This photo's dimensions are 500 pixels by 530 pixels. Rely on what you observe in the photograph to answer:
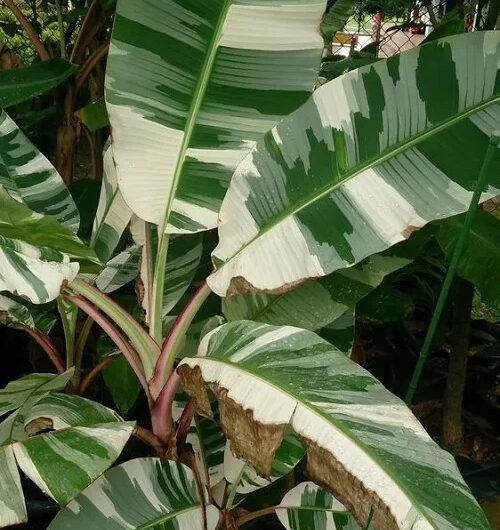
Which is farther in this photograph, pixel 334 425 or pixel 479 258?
pixel 479 258

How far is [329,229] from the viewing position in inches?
25.9

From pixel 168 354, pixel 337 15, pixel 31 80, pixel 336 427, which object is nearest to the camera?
pixel 336 427

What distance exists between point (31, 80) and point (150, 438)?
0.69 metres

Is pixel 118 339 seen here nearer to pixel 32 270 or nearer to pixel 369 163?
pixel 32 270

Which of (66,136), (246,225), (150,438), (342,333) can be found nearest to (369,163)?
(246,225)

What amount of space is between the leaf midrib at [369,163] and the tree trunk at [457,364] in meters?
0.47

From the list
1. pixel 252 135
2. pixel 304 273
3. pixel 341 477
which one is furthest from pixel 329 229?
pixel 341 477

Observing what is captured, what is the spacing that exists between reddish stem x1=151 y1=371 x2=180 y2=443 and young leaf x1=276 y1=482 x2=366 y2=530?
0.60ft

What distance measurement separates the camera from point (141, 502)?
2.34ft

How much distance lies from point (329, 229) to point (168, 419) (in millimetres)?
297

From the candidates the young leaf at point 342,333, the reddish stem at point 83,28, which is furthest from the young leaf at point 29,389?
the reddish stem at point 83,28

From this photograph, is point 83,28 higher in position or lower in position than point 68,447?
higher

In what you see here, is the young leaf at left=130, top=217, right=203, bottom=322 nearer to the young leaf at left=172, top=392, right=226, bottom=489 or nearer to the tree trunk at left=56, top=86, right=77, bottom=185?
the young leaf at left=172, top=392, right=226, bottom=489

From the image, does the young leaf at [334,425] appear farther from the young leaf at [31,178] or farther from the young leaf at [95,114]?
the young leaf at [95,114]
